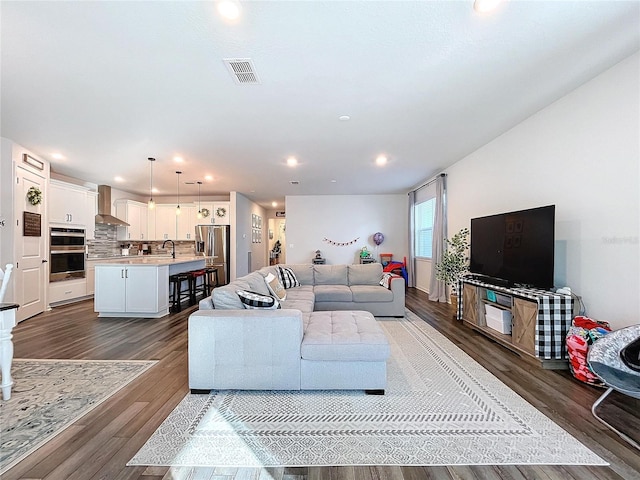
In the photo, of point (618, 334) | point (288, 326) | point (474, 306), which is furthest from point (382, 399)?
point (474, 306)

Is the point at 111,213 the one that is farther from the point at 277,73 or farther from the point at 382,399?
the point at 382,399

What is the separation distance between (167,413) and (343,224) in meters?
7.10

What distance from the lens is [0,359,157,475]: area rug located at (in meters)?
1.80

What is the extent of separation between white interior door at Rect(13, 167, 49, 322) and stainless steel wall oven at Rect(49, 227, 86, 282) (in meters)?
0.28

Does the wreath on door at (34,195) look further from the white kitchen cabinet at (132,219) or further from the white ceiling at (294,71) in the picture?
the white kitchen cabinet at (132,219)

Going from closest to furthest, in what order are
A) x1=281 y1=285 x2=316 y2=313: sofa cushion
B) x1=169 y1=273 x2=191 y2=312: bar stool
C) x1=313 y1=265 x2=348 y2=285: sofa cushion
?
1. x1=281 y1=285 x2=316 y2=313: sofa cushion
2. x1=169 y1=273 x2=191 y2=312: bar stool
3. x1=313 y1=265 x2=348 y2=285: sofa cushion

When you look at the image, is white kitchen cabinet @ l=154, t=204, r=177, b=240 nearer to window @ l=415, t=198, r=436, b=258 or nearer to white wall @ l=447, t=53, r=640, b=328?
window @ l=415, t=198, r=436, b=258

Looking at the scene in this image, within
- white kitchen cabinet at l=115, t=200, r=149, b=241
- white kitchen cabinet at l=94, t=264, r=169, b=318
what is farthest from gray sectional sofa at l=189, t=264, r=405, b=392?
white kitchen cabinet at l=115, t=200, r=149, b=241

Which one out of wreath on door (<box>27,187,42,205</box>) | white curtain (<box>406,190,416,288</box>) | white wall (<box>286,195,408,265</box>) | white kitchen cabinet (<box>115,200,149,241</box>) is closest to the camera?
wreath on door (<box>27,187,42,205</box>)

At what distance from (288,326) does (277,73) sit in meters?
2.18

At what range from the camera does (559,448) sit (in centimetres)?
171

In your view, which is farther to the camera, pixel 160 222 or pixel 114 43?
pixel 160 222

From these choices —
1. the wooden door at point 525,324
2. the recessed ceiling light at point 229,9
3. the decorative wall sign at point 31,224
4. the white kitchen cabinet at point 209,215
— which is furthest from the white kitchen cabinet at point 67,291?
the wooden door at point 525,324

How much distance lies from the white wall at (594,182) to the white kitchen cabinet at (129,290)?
5.50 metres
